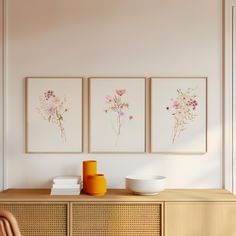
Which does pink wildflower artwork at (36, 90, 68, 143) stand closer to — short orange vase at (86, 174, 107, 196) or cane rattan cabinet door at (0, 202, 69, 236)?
short orange vase at (86, 174, 107, 196)

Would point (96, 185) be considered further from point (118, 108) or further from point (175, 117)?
point (175, 117)

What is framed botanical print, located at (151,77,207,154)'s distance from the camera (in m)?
3.05

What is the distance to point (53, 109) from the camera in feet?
10.0

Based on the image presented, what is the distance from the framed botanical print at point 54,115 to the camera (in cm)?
304

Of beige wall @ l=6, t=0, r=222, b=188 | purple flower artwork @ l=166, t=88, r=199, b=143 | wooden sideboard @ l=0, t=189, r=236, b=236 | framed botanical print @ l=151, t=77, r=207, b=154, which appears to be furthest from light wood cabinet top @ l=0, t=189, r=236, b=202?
purple flower artwork @ l=166, t=88, r=199, b=143

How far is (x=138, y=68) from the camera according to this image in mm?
3062

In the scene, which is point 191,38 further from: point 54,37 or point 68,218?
point 68,218

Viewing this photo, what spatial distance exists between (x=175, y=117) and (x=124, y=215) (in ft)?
2.92

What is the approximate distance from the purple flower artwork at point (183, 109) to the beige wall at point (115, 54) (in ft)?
0.44

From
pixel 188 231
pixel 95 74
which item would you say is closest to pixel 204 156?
pixel 188 231

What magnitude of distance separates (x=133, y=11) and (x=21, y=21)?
0.90 metres

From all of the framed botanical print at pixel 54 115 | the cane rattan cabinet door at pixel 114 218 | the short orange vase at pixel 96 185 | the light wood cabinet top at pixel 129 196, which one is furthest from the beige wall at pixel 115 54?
the cane rattan cabinet door at pixel 114 218

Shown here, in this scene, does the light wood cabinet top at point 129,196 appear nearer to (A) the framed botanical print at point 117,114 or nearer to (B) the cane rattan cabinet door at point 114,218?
(B) the cane rattan cabinet door at point 114,218

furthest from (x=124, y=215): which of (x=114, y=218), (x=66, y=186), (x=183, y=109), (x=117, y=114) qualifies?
(x=183, y=109)
